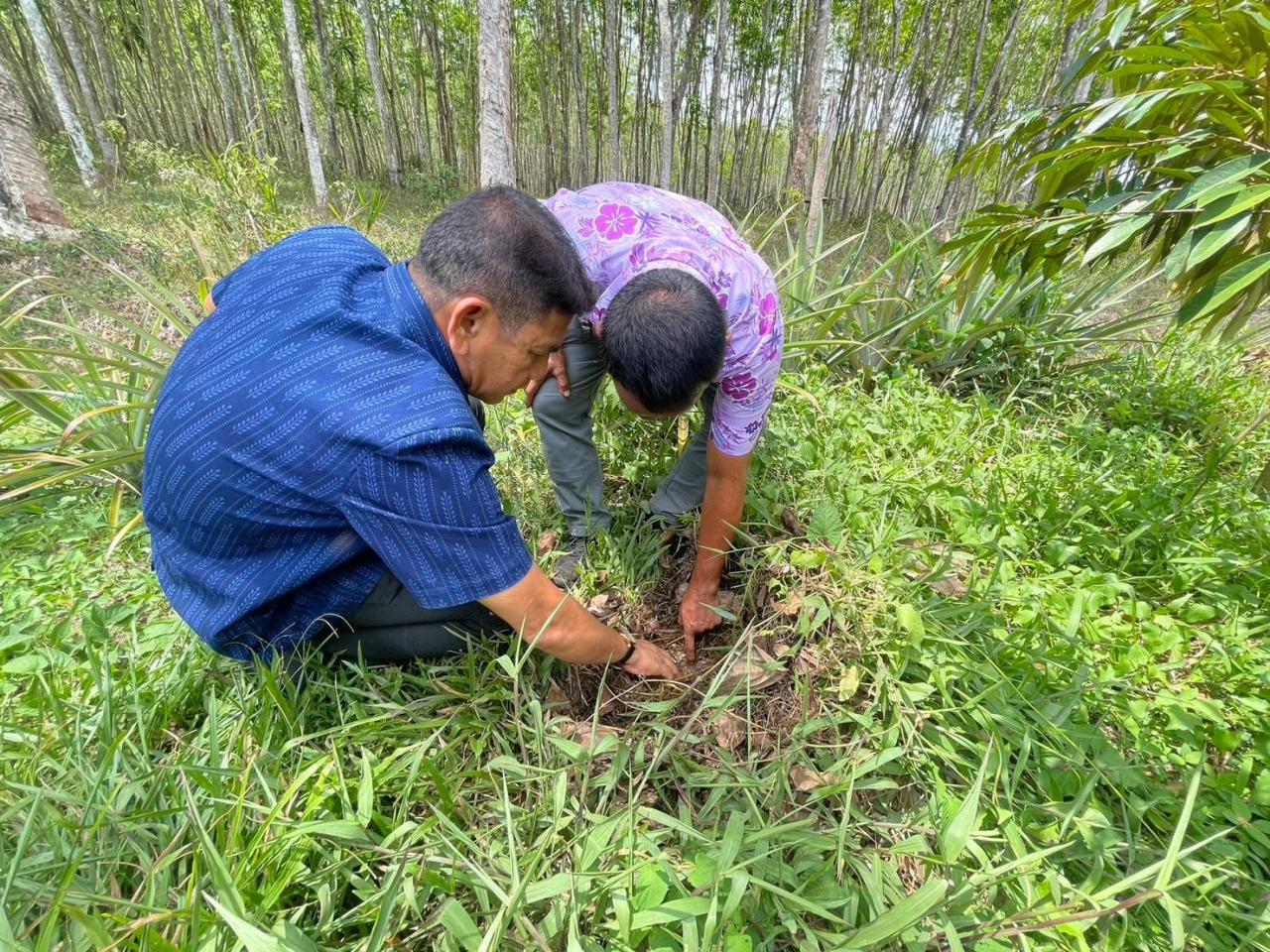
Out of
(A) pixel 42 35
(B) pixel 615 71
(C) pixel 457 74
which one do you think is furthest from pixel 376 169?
(A) pixel 42 35

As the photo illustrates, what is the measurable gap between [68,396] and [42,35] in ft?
21.8

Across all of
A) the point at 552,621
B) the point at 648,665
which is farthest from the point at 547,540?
the point at 552,621

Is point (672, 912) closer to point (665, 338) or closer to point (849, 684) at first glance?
point (849, 684)

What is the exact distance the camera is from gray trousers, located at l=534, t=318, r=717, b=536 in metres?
1.86

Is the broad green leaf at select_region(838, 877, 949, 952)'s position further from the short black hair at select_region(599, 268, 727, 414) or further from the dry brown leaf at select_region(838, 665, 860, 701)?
the short black hair at select_region(599, 268, 727, 414)

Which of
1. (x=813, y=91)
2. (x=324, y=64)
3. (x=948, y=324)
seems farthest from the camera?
(x=324, y=64)

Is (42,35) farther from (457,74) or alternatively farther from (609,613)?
(457,74)

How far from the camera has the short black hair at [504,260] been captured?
112 centimetres

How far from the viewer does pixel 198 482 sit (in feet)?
3.59

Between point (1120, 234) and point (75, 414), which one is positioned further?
point (75, 414)

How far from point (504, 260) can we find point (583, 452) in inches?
35.2

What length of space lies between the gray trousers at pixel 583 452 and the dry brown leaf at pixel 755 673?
1.97 ft

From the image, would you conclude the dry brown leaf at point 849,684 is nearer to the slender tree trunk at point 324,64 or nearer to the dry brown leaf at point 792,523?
the dry brown leaf at point 792,523

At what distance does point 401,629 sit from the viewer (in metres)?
1.42
